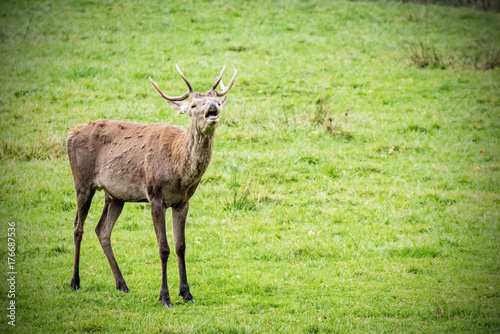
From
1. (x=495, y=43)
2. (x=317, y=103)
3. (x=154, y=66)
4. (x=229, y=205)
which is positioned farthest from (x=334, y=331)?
(x=495, y=43)

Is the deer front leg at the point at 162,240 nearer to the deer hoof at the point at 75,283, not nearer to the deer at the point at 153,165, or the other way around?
the deer at the point at 153,165

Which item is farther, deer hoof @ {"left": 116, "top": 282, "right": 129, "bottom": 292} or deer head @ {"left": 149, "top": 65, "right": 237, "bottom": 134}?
deer hoof @ {"left": 116, "top": 282, "right": 129, "bottom": 292}

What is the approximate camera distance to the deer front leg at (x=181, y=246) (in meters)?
7.62

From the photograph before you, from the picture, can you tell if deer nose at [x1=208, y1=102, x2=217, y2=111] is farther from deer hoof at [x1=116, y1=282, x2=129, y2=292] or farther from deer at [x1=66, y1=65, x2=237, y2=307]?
deer hoof at [x1=116, y1=282, x2=129, y2=292]

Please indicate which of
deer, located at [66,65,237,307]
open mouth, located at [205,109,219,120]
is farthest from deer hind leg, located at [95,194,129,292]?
open mouth, located at [205,109,219,120]

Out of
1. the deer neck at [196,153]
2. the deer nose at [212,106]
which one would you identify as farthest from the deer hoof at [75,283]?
the deer nose at [212,106]

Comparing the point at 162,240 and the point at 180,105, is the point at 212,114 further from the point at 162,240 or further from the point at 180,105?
the point at 162,240

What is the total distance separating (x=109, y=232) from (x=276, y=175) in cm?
478

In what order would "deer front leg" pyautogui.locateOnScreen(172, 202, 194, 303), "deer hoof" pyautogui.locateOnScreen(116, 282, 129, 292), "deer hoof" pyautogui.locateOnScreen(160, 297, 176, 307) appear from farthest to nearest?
"deer hoof" pyautogui.locateOnScreen(116, 282, 129, 292)
"deer front leg" pyautogui.locateOnScreen(172, 202, 194, 303)
"deer hoof" pyautogui.locateOnScreen(160, 297, 176, 307)

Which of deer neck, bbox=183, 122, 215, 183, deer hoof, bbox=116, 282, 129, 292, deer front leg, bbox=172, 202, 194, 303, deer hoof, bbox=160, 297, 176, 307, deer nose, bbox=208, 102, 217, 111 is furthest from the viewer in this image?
deer hoof, bbox=116, 282, 129, 292

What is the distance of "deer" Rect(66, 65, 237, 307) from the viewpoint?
7.31 metres

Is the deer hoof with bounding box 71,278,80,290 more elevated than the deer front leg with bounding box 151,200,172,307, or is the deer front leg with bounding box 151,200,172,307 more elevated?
the deer front leg with bounding box 151,200,172,307

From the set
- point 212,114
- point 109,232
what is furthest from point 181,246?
point 212,114

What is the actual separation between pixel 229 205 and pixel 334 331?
449cm
